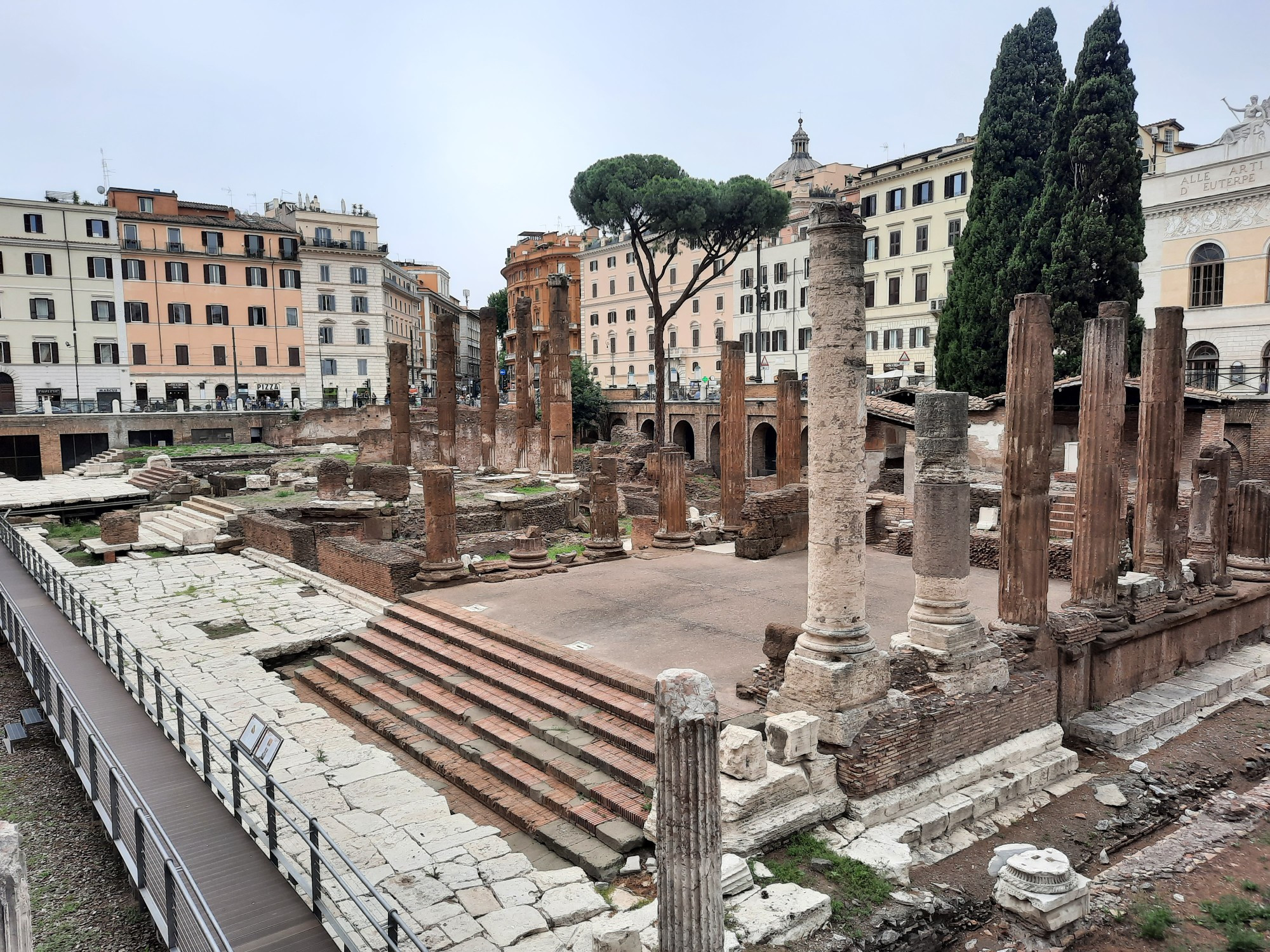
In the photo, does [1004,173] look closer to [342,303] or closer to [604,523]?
[604,523]

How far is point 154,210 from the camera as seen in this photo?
47.7 m

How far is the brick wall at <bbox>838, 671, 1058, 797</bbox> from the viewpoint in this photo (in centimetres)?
764

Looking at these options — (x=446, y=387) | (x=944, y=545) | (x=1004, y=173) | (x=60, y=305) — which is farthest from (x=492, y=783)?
(x=60, y=305)

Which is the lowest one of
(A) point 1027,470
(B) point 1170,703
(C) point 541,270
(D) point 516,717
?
(B) point 1170,703

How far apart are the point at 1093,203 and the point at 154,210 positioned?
46.8 metres

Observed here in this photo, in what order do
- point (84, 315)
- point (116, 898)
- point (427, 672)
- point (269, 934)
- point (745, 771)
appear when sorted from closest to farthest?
point (269, 934), point (116, 898), point (745, 771), point (427, 672), point (84, 315)

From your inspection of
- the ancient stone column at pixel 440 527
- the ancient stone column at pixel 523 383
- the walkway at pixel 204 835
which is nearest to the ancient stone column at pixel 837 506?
the walkway at pixel 204 835

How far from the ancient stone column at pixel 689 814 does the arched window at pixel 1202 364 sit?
2818 cm

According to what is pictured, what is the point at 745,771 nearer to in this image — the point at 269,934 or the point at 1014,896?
the point at 1014,896

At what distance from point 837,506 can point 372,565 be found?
30.6 feet

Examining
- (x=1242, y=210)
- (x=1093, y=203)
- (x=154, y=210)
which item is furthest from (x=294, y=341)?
(x=1242, y=210)

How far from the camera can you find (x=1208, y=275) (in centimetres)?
2769

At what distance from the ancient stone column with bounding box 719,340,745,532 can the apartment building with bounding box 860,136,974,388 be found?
759 inches

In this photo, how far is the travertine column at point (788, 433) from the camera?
63.4 ft
